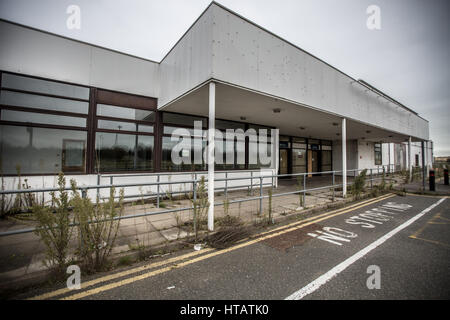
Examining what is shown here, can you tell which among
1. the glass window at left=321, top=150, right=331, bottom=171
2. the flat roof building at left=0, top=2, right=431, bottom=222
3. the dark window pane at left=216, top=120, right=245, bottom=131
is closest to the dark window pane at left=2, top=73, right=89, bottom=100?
the flat roof building at left=0, top=2, right=431, bottom=222

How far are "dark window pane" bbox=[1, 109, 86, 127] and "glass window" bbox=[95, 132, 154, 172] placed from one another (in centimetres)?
67

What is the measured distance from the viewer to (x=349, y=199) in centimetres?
706

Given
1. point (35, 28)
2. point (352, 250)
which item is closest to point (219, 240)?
point (352, 250)

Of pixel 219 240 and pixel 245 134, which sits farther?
pixel 245 134

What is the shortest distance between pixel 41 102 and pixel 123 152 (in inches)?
101

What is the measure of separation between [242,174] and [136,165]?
15.8 ft

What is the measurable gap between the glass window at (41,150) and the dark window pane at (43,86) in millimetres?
1149

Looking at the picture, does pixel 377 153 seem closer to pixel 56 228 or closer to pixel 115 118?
pixel 115 118

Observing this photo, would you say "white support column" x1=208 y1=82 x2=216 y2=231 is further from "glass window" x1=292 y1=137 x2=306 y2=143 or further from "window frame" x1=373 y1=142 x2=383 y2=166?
"window frame" x1=373 y1=142 x2=383 y2=166

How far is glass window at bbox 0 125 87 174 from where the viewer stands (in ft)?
16.6

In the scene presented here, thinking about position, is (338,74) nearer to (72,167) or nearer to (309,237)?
(309,237)

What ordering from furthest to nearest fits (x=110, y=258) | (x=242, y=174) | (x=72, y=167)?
1. (x=242, y=174)
2. (x=72, y=167)
3. (x=110, y=258)

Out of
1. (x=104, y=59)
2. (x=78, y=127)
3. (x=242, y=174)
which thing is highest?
(x=104, y=59)

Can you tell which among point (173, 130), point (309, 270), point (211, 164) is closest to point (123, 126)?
point (173, 130)
